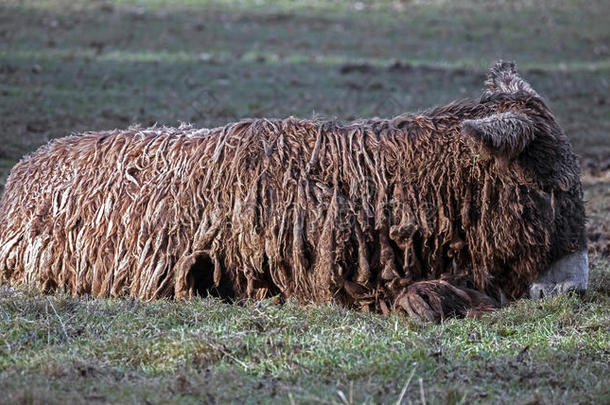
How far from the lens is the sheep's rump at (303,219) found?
19.8 ft

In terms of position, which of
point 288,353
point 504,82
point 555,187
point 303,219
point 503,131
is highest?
point 504,82

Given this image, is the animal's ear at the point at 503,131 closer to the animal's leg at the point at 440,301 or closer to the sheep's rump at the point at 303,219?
the sheep's rump at the point at 303,219

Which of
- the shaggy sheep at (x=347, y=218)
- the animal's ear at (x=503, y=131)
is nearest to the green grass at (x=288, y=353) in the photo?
the shaggy sheep at (x=347, y=218)

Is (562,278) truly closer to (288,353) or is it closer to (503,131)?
(503,131)

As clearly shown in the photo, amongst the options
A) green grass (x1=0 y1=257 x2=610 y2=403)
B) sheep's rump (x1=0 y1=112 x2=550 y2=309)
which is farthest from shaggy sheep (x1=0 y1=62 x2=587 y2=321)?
green grass (x1=0 y1=257 x2=610 y2=403)

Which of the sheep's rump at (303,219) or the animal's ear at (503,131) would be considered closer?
the animal's ear at (503,131)

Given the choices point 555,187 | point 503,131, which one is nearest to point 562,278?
point 555,187

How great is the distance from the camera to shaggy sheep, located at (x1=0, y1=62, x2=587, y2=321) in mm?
6012

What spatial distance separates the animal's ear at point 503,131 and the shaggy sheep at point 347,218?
0.01m

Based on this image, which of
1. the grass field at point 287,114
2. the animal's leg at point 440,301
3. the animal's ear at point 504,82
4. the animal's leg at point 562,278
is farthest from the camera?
the animal's ear at point 504,82

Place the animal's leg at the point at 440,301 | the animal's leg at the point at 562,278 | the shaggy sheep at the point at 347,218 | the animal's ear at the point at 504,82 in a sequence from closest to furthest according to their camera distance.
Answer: the animal's leg at the point at 440,301 < the shaggy sheep at the point at 347,218 < the animal's leg at the point at 562,278 < the animal's ear at the point at 504,82

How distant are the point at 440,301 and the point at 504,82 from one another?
2.00 m

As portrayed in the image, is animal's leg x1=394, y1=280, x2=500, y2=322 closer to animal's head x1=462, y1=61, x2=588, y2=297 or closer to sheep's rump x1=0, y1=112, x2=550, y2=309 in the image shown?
sheep's rump x1=0, y1=112, x2=550, y2=309

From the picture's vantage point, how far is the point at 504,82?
700cm
